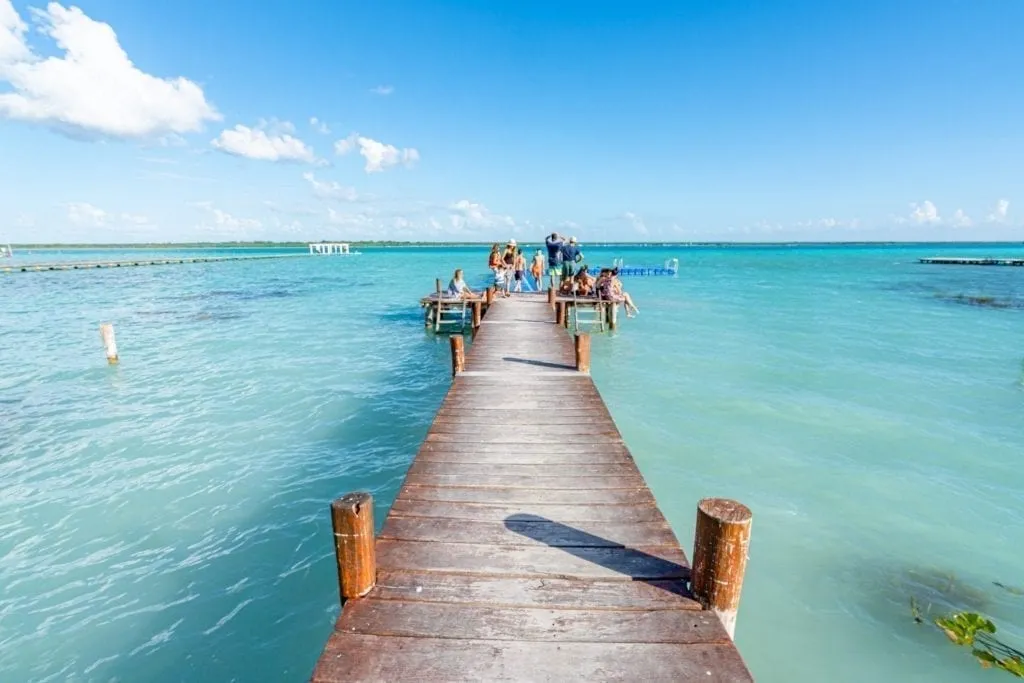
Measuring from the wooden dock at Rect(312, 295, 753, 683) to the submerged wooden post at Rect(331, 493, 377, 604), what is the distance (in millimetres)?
11

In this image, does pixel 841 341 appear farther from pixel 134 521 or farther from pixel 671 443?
pixel 134 521

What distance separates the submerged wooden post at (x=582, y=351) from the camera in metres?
8.48

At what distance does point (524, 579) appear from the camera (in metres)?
3.49

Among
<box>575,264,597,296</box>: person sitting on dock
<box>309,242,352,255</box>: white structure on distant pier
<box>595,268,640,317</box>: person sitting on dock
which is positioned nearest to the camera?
<box>595,268,640,317</box>: person sitting on dock

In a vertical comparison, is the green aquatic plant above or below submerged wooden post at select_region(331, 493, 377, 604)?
below

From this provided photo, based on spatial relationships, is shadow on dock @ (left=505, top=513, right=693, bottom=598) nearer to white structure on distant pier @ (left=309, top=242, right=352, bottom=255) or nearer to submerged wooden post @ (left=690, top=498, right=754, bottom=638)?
submerged wooden post @ (left=690, top=498, right=754, bottom=638)

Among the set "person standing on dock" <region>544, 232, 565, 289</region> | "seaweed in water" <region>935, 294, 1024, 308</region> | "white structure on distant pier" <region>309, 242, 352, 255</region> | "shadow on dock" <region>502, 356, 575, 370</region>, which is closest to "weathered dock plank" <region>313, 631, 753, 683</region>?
"shadow on dock" <region>502, 356, 575, 370</region>

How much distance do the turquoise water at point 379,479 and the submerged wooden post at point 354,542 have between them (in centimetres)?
220

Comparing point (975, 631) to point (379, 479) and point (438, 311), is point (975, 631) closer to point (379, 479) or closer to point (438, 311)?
point (379, 479)

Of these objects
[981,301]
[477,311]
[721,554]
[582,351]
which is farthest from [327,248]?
[721,554]

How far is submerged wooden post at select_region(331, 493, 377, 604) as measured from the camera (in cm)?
314

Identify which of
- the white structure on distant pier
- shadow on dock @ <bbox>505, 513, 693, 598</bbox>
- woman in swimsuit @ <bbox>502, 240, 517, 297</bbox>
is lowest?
shadow on dock @ <bbox>505, 513, 693, 598</bbox>

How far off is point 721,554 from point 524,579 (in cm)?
137

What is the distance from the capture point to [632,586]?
3.41 m
